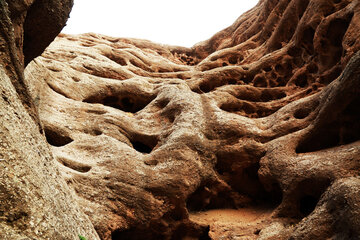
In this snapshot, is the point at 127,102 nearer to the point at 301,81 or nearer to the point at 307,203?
the point at 301,81

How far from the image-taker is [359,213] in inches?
200

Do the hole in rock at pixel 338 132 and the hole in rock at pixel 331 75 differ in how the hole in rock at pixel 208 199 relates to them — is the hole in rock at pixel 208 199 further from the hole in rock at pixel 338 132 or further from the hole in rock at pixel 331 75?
the hole in rock at pixel 331 75

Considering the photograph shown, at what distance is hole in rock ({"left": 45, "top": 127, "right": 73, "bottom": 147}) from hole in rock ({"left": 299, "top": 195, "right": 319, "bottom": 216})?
20.1 feet

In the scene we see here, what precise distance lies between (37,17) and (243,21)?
20.3 metres

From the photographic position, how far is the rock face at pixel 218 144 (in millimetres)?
6879

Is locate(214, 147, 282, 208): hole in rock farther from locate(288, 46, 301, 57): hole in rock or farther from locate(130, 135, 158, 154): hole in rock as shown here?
locate(288, 46, 301, 57): hole in rock

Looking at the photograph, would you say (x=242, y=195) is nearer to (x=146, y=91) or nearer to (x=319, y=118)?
(x=319, y=118)

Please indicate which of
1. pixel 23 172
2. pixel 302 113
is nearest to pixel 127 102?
pixel 302 113

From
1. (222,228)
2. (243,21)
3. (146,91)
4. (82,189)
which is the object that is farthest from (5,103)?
(243,21)

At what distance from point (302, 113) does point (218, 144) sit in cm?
282

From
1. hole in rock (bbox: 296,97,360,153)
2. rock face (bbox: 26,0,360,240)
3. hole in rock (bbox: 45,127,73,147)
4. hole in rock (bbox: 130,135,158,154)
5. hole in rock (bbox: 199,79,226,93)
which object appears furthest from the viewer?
hole in rock (bbox: 199,79,226,93)

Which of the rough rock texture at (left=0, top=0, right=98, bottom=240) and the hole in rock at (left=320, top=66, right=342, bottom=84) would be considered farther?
the hole in rock at (left=320, top=66, right=342, bottom=84)

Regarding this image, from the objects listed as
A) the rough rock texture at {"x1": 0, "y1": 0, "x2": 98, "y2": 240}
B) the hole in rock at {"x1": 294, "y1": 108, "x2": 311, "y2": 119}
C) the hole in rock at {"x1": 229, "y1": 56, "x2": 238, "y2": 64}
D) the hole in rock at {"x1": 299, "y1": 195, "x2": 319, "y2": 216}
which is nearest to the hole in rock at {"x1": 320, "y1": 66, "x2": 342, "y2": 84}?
the hole in rock at {"x1": 294, "y1": 108, "x2": 311, "y2": 119}

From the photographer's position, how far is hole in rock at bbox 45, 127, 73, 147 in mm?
8906
